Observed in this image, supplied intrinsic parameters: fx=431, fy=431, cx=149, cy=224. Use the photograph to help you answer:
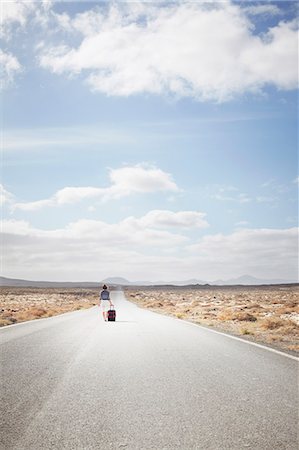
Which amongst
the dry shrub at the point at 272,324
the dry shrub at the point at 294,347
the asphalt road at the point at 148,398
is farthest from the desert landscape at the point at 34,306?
the dry shrub at the point at 294,347

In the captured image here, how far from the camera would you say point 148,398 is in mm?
6109

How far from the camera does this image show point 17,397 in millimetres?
6219

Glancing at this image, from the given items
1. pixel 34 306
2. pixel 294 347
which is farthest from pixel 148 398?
pixel 34 306

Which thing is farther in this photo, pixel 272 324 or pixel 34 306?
pixel 34 306

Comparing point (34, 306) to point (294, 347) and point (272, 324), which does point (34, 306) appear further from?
point (294, 347)

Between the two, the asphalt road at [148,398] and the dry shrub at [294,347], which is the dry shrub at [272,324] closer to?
the dry shrub at [294,347]

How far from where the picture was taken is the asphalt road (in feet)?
14.7

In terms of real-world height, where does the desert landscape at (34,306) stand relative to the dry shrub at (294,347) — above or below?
below

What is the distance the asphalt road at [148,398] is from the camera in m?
4.47

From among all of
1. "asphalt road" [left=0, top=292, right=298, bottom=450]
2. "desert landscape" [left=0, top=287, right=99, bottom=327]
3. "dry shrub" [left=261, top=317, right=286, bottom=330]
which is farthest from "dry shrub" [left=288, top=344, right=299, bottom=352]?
"desert landscape" [left=0, top=287, right=99, bottom=327]

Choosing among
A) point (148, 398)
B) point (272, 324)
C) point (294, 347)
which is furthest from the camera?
point (272, 324)

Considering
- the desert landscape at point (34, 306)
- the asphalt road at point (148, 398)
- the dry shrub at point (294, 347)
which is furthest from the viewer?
the desert landscape at point (34, 306)

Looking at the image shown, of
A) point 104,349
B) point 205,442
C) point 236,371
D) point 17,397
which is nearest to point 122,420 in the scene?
point 205,442

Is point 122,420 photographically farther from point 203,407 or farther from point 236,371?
point 236,371
